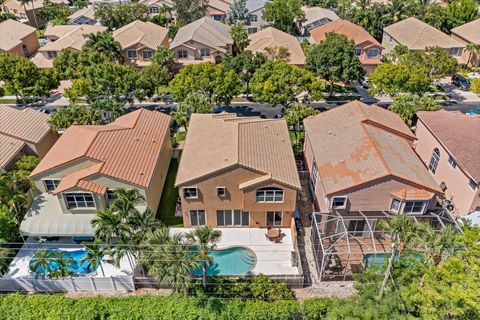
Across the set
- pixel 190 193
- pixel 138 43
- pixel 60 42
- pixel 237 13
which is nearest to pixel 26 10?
pixel 60 42

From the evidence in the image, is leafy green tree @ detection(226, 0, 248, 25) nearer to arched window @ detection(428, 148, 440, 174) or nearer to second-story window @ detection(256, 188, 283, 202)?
arched window @ detection(428, 148, 440, 174)

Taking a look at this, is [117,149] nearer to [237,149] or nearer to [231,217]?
[237,149]

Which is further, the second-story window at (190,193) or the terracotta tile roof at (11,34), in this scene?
the terracotta tile roof at (11,34)

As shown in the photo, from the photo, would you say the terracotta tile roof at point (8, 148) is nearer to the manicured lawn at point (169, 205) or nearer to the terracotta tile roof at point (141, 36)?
the manicured lawn at point (169, 205)

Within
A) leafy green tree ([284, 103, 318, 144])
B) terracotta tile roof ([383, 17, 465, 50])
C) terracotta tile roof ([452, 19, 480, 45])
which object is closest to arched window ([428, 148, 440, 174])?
leafy green tree ([284, 103, 318, 144])

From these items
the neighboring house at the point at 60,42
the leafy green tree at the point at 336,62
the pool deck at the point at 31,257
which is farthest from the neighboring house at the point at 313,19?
the pool deck at the point at 31,257

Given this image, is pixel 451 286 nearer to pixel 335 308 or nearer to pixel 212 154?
pixel 335 308
